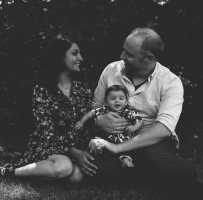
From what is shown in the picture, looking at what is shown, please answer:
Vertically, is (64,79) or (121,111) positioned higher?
(64,79)

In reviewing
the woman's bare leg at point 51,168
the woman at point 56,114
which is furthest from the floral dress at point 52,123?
the woman's bare leg at point 51,168

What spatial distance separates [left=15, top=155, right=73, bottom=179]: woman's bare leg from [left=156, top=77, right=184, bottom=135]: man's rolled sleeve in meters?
1.00

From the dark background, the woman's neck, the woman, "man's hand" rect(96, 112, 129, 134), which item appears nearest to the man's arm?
"man's hand" rect(96, 112, 129, 134)

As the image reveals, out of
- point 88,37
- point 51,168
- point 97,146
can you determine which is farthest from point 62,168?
point 88,37

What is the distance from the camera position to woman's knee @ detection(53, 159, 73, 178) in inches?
145

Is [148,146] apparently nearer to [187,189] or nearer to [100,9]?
[187,189]

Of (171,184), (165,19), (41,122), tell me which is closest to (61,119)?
(41,122)

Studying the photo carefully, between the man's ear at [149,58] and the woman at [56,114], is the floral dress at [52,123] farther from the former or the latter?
the man's ear at [149,58]

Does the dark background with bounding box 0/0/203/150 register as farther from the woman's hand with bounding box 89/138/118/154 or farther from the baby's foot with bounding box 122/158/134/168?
the baby's foot with bounding box 122/158/134/168

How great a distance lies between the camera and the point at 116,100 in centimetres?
381

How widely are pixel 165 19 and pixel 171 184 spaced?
2.66 m

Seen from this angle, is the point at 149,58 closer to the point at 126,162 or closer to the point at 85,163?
the point at 126,162

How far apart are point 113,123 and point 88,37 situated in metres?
1.46

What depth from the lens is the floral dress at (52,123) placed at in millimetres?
3902
